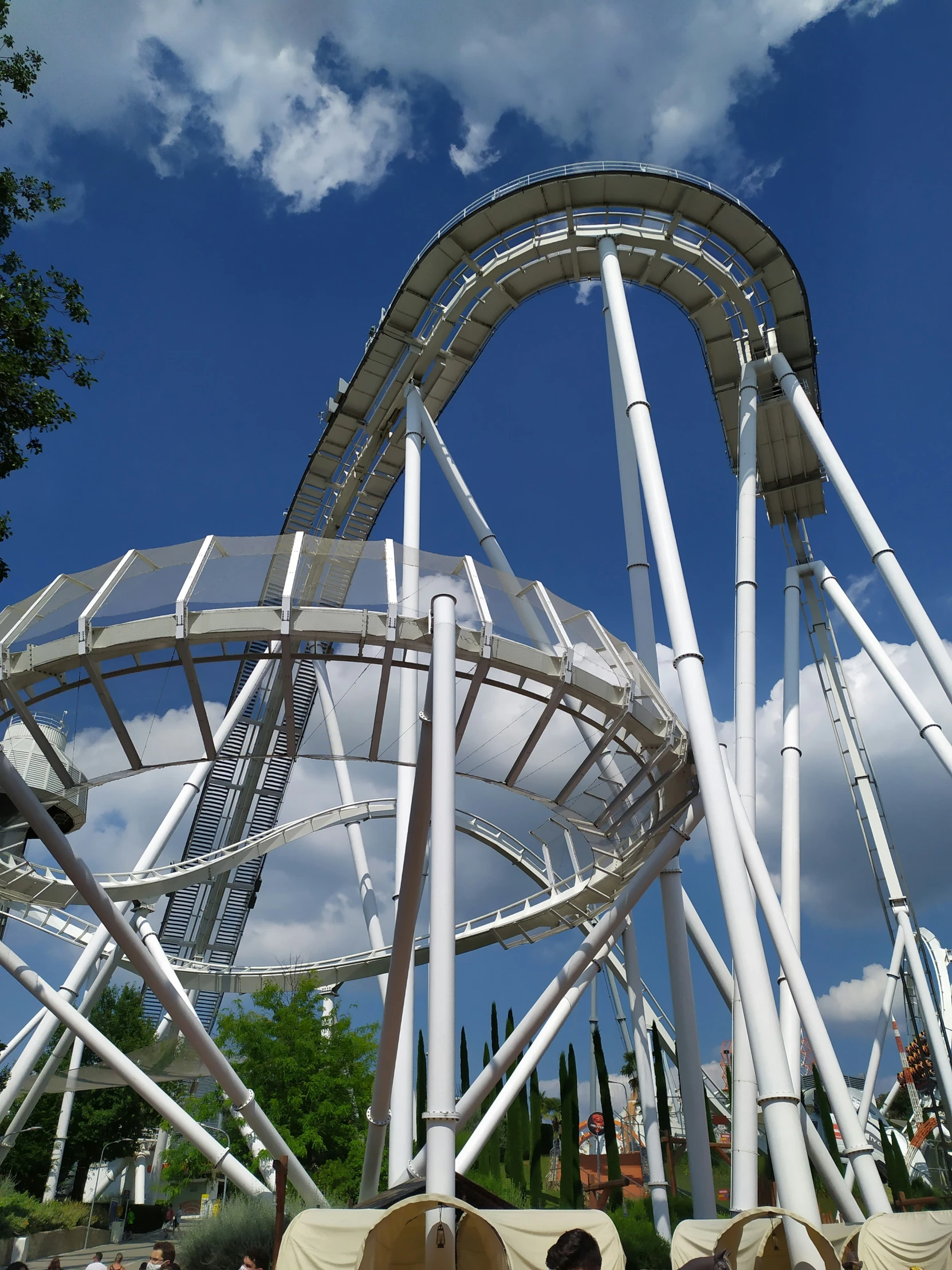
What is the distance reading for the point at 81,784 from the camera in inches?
385

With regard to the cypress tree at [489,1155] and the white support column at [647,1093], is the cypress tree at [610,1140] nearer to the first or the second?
the cypress tree at [489,1155]

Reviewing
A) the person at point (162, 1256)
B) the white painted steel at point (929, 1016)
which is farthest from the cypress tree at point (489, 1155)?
the person at point (162, 1256)

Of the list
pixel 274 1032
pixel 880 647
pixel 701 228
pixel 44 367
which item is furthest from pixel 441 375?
pixel 274 1032

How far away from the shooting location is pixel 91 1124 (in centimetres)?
3256

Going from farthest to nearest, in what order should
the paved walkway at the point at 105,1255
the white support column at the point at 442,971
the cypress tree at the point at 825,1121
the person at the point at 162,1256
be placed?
the cypress tree at the point at 825,1121 < the paved walkway at the point at 105,1255 < the person at the point at 162,1256 < the white support column at the point at 442,971

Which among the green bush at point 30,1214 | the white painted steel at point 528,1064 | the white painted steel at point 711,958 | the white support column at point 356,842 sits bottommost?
the green bush at point 30,1214

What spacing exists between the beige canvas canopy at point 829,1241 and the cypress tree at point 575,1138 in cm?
1324

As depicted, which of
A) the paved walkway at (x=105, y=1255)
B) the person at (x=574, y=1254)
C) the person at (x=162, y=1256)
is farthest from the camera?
the paved walkway at (x=105, y=1255)

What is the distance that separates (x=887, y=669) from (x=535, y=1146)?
14.8 meters

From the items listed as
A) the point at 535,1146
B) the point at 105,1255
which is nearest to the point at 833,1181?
the point at 535,1146

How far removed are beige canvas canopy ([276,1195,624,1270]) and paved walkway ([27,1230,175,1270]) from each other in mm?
11730

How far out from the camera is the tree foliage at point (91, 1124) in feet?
107

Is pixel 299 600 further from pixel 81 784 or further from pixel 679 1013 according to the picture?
pixel 679 1013

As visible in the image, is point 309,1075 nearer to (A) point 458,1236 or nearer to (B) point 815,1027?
(B) point 815,1027
